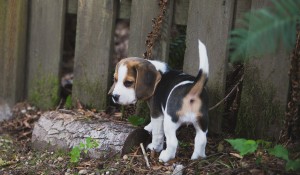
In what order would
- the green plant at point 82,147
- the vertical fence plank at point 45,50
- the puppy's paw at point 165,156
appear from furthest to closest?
the vertical fence plank at point 45,50 < the green plant at point 82,147 < the puppy's paw at point 165,156

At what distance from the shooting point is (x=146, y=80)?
4238 millimetres

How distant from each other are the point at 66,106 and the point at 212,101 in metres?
1.57

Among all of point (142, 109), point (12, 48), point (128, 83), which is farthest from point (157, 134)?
point (12, 48)

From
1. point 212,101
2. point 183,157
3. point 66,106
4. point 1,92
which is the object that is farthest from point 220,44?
point 1,92

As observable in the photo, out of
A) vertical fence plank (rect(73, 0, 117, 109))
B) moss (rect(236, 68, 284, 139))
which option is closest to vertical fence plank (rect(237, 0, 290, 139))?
moss (rect(236, 68, 284, 139))

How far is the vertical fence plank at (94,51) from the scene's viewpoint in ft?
17.1

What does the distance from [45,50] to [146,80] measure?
1.76 m

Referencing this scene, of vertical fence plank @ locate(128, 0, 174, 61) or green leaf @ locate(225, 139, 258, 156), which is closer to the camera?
Answer: green leaf @ locate(225, 139, 258, 156)

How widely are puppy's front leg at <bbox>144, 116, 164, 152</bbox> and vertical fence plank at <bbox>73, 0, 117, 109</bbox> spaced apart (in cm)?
103

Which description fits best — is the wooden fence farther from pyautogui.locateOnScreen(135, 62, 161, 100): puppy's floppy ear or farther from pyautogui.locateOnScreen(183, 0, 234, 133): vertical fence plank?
pyautogui.locateOnScreen(135, 62, 161, 100): puppy's floppy ear

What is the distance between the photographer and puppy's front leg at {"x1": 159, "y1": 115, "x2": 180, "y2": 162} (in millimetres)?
4000

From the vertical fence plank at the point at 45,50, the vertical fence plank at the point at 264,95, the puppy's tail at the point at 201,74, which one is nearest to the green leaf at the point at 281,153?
the puppy's tail at the point at 201,74

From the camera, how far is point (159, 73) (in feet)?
14.1

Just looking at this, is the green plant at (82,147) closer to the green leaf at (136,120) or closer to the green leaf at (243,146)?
the green leaf at (136,120)
